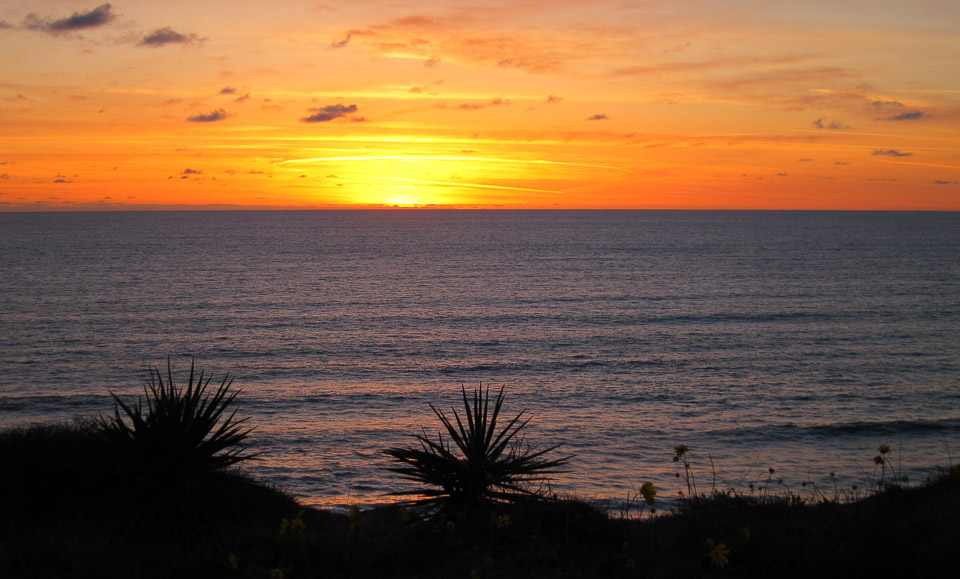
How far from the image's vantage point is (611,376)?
29.6 metres

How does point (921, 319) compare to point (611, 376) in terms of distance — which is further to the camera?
point (921, 319)

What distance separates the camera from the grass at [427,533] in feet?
20.2

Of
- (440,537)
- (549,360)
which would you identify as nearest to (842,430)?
(549,360)

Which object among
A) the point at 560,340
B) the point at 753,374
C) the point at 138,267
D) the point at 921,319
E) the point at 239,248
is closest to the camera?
the point at 753,374

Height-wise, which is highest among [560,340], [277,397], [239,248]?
[239,248]

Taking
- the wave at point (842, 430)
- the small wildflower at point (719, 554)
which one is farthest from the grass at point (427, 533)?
the wave at point (842, 430)

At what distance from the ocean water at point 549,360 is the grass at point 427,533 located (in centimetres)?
694

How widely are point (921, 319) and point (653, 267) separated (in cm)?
3512

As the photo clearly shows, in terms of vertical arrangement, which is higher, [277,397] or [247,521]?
[277,397]

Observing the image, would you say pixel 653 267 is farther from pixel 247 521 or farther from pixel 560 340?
pixel 247 521

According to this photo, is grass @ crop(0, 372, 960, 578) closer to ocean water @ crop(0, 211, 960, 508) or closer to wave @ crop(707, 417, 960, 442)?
ocean water @ crop(0, 211, 960, 508)

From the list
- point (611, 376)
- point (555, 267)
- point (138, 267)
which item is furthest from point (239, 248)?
point (611, 376)

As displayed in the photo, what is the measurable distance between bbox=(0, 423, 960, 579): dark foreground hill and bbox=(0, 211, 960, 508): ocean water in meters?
7.06

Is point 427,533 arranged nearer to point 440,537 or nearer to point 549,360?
point 440,537
